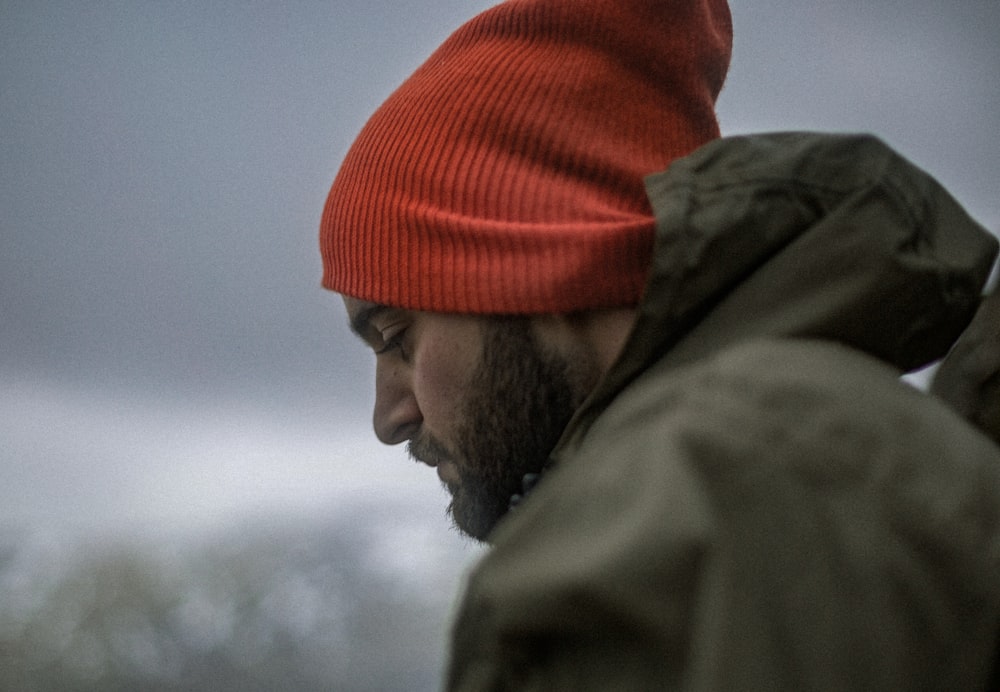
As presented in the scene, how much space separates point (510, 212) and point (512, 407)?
0.19 metres

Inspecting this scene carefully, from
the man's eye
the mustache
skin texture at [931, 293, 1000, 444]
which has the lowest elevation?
the mustache

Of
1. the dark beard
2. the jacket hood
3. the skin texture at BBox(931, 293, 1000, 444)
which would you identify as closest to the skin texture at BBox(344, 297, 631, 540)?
the dark beard

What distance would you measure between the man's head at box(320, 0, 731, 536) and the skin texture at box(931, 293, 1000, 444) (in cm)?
38

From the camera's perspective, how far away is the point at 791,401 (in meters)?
0.46

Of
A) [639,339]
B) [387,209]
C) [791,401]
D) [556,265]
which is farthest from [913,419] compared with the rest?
[387,209]

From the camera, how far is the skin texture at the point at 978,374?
3.16ft

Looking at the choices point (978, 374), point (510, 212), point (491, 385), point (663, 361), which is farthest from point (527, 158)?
point (978, 374)

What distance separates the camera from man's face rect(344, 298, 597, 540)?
33.2 inches

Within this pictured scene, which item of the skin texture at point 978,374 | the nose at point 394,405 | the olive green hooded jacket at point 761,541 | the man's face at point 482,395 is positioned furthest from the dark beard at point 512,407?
the skin texture at point 978,374

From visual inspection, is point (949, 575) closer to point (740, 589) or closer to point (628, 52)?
point (740, 589)

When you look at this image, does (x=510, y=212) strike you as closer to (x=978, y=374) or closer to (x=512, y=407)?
(x=512, y=407)

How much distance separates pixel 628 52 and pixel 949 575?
0.70m

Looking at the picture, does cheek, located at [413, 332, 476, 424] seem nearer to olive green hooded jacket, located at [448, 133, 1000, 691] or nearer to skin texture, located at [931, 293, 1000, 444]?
olive green hooded jacket, located at [448, 133, 1000, 691]

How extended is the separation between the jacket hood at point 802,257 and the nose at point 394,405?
15.8 inches
